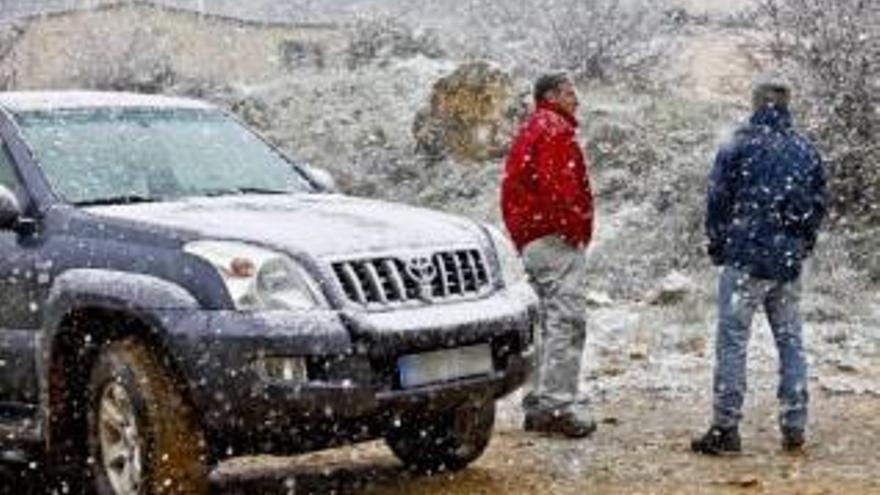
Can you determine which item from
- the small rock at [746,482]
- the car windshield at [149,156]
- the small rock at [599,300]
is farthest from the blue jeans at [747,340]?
the small rock at [599,300]

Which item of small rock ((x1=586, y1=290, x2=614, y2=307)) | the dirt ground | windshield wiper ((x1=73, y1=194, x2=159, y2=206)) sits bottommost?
small rock ((x1=586, y1=290, x2=614, y2=307))

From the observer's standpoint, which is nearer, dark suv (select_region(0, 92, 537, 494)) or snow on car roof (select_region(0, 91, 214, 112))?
dark suv (select_region(0, 92, 537, 494))

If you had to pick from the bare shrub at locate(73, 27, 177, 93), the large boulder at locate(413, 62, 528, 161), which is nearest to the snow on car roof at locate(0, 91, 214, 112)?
the large boulder at locate(413, 62, 528, 161)

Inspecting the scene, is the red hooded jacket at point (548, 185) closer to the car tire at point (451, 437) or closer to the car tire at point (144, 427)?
the car tire at point (451, 437)

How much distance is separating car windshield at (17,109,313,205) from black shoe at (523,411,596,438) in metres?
1.77

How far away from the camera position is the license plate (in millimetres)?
6367

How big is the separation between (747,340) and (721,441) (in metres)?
0.50

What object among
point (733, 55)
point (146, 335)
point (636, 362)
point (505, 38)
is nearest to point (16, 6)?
point (505, 38)

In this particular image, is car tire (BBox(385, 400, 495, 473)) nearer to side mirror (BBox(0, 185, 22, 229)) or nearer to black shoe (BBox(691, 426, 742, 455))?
black shoe (BBox(691, 426, 742, 455))

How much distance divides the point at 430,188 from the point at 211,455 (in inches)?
522

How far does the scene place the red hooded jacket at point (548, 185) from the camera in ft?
27.0

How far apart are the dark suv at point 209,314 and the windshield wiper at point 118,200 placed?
1 cm

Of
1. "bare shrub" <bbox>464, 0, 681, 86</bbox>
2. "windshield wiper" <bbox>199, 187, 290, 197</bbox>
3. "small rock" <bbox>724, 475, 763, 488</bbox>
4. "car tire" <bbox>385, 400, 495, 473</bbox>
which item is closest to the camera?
"small rock" <bbox>724, 475, 763, 488</bbox>

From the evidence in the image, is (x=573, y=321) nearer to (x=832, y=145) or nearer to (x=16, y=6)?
(x=832, y=145)
